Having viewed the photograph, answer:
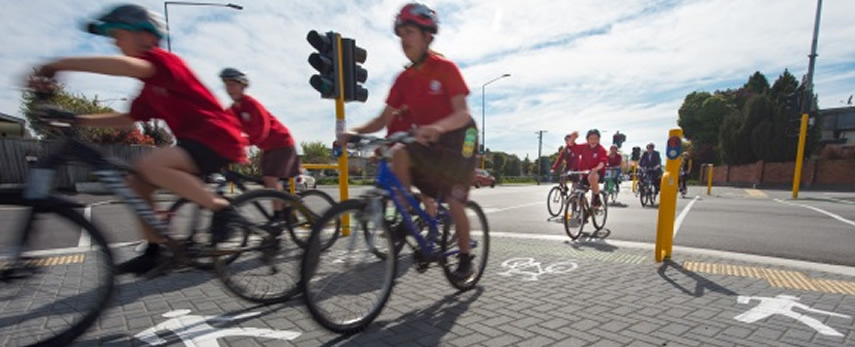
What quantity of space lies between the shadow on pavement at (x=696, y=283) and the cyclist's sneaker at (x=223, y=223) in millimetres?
3441

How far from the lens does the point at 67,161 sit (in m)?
2.19

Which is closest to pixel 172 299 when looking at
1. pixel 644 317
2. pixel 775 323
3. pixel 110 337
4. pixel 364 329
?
pixel 110 337

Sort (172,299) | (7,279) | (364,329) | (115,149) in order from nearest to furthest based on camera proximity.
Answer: (7,279) → (364,329) → (172,299) → (115,149)

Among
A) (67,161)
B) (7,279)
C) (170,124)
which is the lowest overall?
(7,279)

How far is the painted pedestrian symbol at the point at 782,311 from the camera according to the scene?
2471 mm

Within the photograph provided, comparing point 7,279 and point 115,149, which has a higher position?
point 115,149

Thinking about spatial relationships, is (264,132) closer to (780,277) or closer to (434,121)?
(434,121)

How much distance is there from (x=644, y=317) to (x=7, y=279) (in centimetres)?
378

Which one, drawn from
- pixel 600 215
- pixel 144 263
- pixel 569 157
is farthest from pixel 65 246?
pixel 569 157

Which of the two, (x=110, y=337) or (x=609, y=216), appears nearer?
(x=110, y=337)

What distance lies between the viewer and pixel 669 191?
13.1ft

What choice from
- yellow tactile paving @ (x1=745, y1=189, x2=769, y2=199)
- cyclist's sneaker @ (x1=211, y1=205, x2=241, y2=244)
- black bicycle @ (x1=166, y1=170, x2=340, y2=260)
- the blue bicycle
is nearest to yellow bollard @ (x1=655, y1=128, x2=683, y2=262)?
the blue bicycle

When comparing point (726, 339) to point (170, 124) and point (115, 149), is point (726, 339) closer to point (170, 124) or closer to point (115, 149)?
point (170, 124)

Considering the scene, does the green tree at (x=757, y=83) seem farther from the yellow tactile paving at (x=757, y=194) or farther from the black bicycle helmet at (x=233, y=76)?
the black bicycle helmet at (x=233, y=76)
